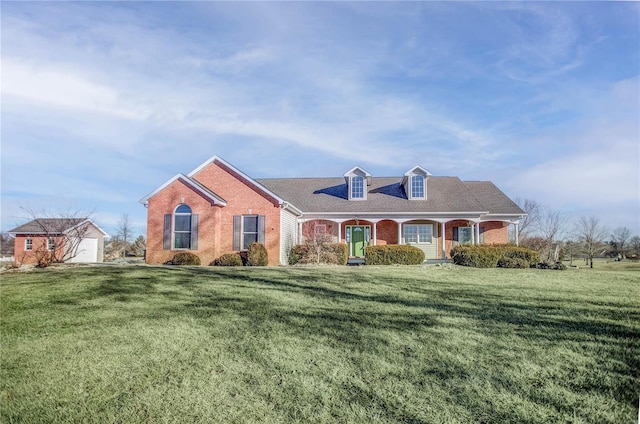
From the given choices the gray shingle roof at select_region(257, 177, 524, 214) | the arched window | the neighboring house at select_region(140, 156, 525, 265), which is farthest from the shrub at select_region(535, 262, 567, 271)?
the arched window

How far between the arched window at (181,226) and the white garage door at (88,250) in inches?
695

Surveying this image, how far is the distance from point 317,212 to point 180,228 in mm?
8345

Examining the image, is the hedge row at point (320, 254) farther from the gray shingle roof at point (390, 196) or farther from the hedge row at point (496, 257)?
the hedge row at point (496, 257)

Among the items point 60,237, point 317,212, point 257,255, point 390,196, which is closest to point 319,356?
point 257,255

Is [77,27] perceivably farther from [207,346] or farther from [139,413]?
[139,413]

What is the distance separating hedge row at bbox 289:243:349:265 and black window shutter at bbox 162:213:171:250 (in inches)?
239

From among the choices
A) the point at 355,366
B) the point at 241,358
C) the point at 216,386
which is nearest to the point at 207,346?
the point at 241,358

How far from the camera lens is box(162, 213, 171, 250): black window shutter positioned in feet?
64.2

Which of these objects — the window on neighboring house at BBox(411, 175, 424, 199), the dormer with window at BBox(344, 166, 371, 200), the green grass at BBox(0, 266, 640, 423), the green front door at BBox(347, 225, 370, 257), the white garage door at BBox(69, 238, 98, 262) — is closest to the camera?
the green grass at BBox(0, 266, 640, 423)

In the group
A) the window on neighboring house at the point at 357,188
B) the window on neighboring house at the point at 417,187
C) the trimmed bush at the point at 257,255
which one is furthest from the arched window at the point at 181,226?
the window on neighboring house at the point at 417,187

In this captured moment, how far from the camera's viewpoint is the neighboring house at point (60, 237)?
18.3 metres

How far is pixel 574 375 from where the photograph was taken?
4949 millimetres

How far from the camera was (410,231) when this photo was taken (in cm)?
2553

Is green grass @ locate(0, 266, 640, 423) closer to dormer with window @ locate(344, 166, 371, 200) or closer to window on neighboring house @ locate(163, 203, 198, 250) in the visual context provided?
window on neighboring house @ locate(163, 203, 198, 250)
